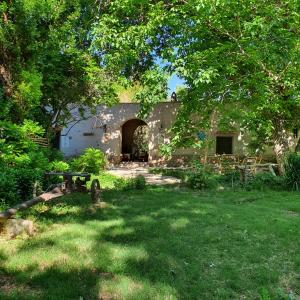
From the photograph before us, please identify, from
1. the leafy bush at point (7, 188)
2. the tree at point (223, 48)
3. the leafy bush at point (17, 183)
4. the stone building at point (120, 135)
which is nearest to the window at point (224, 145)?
the stone building at point (120, 135)

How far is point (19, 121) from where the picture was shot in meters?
10.0

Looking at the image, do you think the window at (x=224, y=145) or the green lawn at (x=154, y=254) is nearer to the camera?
the green lawn at (x=154, y=254)

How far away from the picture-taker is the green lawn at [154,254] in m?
4.53

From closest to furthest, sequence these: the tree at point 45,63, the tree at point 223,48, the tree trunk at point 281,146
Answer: the tree at point 45,63
the tree at point 223,48
the tree trunk at point 281,146

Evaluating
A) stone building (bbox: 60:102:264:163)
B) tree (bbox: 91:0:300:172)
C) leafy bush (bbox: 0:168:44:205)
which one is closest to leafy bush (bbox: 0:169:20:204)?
leafy bush (bbox: 0:168:44:205)

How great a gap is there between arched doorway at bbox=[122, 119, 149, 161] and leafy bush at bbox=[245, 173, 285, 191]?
13899 mm

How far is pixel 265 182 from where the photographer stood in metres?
14.4

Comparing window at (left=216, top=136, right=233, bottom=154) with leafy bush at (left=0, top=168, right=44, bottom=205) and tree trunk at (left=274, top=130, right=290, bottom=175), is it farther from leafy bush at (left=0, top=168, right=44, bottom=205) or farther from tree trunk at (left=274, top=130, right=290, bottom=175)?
leafy bush at (left=0, top=168, right=44, bottom=205)

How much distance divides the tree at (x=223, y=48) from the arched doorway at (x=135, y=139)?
42.5 feet

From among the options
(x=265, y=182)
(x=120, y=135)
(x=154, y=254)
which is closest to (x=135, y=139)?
(x=120, y=135)

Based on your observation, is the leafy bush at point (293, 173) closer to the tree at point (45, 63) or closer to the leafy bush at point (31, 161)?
the tree at point (45, 63)

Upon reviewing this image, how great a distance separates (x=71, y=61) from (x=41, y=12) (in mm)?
4006

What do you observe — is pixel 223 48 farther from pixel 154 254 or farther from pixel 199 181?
pixel 154 254

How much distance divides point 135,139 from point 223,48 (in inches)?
769
